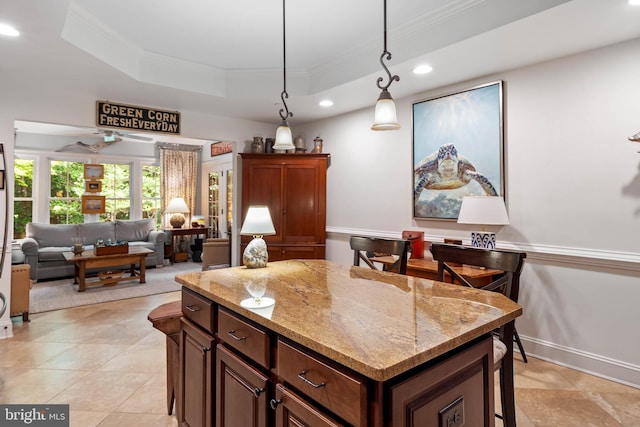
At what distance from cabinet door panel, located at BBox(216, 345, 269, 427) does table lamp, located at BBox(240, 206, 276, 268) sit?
0.68 m

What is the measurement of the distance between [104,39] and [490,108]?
11.2ft

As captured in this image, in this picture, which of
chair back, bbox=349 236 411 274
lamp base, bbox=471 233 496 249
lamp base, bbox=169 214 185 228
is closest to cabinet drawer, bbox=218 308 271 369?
chair back, bbox=349 236 411 274

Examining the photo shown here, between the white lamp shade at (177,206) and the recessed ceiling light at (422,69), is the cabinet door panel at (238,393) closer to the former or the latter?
the recessed ceiling light at (422,69)

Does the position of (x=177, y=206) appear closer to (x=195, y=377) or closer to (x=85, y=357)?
(x=85, y=357)

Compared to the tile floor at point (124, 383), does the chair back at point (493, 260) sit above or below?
above

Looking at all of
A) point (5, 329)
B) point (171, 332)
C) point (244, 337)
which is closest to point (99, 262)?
point (5, 329)

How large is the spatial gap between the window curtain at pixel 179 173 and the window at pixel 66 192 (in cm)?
152

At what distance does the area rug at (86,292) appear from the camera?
4.53 m

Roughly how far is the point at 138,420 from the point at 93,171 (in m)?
6.35

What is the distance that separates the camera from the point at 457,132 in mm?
3465

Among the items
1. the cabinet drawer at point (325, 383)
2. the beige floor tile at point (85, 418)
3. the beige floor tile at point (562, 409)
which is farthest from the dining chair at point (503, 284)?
the beige floor tile at point (85, 418)

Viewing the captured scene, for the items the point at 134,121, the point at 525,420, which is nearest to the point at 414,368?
the point at 525,420

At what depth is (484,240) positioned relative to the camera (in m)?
3.04

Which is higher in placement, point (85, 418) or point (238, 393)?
point (238, 393)
